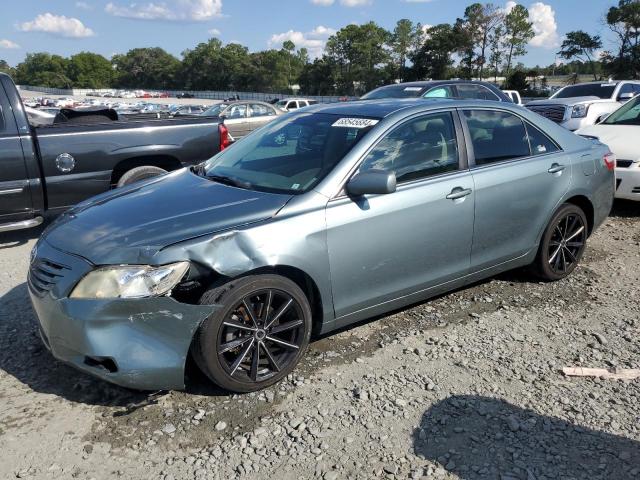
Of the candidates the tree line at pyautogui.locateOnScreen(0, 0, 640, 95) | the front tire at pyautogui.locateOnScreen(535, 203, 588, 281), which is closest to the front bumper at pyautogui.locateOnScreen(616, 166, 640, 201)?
the front tire at pyautogui.locateOnScreen(535, 203, 588, 281)

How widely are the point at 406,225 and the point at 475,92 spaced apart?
848 centimetres

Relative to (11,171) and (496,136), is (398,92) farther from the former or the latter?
(11,171)

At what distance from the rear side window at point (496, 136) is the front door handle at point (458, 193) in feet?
0.98

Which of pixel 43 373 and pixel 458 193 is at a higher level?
pixel 458 193

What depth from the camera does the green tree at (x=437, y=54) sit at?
251 feet

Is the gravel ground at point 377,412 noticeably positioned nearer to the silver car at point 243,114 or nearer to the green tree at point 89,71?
the silver car at point 243,114

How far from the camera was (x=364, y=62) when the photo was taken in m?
92.8

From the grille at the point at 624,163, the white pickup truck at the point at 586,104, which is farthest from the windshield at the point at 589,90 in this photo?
the grille at the point at 624,163

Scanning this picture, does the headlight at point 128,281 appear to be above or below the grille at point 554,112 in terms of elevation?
above

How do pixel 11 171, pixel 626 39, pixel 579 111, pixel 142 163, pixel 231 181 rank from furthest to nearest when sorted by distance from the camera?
1. pixel 626 39
2. pixel 579 111
3. pixel 142 163
4. pixel 11 171
5. pixel 231 181

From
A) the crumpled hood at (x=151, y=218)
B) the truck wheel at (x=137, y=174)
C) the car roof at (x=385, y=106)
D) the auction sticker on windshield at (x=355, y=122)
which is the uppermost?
the car roof at (x=385, y=106)

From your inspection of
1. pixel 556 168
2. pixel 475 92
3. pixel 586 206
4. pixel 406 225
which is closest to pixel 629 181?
pixel 586 206

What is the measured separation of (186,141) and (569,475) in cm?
556

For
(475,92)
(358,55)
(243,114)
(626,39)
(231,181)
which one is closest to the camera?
(231,181)
